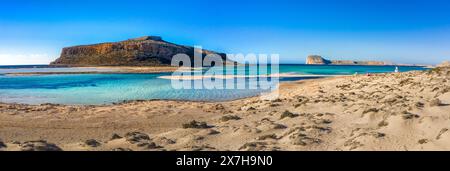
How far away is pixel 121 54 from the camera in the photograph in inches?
6083

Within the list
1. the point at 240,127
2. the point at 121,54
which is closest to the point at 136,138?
the point at 240,127

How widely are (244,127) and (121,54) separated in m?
146

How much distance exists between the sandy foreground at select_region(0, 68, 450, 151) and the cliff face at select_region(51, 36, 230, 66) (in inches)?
4733

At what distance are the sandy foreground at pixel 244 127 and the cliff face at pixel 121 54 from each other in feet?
394

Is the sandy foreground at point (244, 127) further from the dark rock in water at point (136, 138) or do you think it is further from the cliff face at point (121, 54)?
the cliff face at point (121, 54)

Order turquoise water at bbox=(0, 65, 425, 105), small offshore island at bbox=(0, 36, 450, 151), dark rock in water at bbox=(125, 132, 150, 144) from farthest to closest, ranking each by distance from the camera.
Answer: turquoise water at bbox=(0, 65, 425, 105)
dark rock in water at bbox=(125, 132, 150, 144)
small offshore island at bbox=(0, 36, 450, 151)

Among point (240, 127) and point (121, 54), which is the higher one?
point (121, 54)

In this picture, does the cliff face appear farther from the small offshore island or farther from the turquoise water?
the small offshore island

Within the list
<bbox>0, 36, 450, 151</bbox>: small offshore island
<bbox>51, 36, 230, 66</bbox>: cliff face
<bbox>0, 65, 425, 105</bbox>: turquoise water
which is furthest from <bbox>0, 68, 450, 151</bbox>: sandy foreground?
<bbox>51, 36, 230, 66</bbox>: cliff face

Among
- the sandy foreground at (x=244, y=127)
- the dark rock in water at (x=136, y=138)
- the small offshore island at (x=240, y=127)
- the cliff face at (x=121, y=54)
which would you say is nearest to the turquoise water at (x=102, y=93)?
the small offshore island at (x=240, y=127)

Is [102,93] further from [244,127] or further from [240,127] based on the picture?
[244,127]

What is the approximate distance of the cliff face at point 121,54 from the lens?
144 meters

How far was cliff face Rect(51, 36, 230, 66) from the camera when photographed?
144 meters
